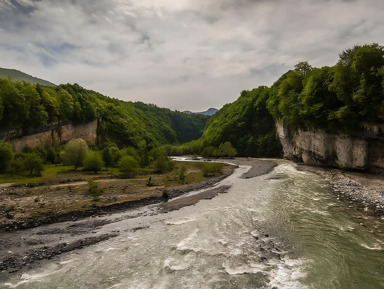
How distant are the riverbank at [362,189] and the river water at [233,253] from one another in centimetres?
181

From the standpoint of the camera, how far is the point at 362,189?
27891 millimetres

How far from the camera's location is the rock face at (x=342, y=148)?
34.0m

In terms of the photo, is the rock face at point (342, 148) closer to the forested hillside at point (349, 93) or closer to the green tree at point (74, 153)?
the forested hillside at point (349, 93)

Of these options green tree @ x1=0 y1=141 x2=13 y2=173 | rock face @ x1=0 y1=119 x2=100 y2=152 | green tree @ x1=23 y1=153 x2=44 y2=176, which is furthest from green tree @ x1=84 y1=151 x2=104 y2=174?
rock face @ x1=0 y1=119 x2=100 y2=152

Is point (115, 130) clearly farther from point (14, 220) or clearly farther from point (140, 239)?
point (140, 239)

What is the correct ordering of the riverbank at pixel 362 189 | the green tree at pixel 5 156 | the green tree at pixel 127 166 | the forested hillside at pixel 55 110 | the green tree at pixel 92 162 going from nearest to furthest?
the riverbank at pixel 362 189
the green tree at pixel 5 156
the forested hillside at pixel 55 110
the green tree at pixel 127 166
the green tree at pixel 92 162

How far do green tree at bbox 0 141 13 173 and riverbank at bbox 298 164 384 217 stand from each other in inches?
2275

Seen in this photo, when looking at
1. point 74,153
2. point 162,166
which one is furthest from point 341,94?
point 74,153

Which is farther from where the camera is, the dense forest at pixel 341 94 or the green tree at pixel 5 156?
the green tree at pixel 5 156

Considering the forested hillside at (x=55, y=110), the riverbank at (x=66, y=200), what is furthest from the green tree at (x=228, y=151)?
the riverbank at (x=66, y=200)

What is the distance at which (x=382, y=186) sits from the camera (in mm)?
27797

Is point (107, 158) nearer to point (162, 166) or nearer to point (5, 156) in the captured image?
point (162, 166)

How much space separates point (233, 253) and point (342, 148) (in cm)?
4005

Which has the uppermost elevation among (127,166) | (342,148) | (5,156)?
(342,148)
